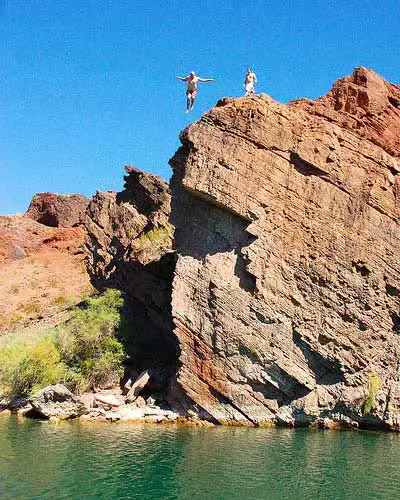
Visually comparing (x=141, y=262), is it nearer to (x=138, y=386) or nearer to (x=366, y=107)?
(x=138, y=386)

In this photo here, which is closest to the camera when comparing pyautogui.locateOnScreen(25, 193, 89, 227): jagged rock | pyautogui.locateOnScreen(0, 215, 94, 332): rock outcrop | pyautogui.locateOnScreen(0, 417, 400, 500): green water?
pyautogui.locateOnScreen(0, 417, 400, 500): green water

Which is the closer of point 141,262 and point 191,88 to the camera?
point 191,88

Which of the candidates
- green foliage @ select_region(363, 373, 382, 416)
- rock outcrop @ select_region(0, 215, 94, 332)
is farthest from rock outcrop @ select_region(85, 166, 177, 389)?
rock outcrop @ select_region(0, 215, 94, 332)

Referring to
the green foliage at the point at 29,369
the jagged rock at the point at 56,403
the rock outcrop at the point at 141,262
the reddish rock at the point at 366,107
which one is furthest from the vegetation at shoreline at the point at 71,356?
the reddish rock at the point at 366,107

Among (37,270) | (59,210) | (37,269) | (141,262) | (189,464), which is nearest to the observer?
(189,464)

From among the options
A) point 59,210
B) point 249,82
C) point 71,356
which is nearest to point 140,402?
point 71,356

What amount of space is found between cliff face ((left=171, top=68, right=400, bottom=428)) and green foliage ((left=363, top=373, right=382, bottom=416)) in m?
0.08

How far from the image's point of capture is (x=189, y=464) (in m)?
24.2

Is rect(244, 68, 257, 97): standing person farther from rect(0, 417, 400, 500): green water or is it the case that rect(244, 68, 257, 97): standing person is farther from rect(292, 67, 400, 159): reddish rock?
rect(0, 417, 400, 500): green water

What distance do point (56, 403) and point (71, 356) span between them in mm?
6729

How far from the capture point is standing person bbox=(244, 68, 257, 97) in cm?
4016

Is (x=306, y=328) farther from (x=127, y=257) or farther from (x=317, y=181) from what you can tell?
(x=127, y=257)

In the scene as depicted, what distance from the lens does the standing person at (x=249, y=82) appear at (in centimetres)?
4016

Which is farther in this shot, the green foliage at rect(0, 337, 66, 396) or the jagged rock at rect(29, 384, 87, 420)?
the green foliage at rect(0, 337, 66, 396)
